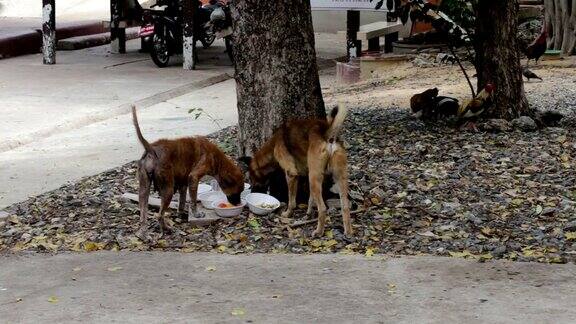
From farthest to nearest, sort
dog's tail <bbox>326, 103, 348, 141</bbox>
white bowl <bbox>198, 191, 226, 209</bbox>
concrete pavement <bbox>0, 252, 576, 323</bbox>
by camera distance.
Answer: white bowl <bbox>198, 191, 226, 209</bbox>
dog's tail <bbox>326, 103, 348, 141</bbox>
concrete pavement <bbox>0, 252, 576, 323</bbox>

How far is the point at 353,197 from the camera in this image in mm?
8016

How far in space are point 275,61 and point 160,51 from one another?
10.7 m

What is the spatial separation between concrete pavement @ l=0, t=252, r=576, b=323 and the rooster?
4.49m

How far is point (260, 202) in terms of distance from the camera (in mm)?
7746

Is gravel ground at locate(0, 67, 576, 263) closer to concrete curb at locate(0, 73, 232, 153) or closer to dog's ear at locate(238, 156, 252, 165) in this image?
dog's ear at locate(238, 156, 252, 165)

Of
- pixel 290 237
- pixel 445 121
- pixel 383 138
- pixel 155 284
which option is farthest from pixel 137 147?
pixel 155 284

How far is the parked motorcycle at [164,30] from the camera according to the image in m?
18.2

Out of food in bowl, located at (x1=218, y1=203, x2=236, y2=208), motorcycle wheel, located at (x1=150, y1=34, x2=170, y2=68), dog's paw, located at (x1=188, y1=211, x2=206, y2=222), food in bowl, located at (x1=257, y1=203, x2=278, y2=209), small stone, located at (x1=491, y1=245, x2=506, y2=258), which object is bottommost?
small stone, located at (x1=491, y1=245, x2=506, y2=258)

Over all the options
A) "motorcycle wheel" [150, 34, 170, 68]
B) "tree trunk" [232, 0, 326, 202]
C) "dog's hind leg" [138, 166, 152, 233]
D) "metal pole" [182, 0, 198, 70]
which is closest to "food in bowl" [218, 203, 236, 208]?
"tree trunk" [232, 0, 326, 202]

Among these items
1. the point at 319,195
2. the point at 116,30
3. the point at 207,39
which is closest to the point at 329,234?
the point at 319,195

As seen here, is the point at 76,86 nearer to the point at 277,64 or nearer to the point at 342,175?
the point at 277,64

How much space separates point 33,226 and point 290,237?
2.00 metres

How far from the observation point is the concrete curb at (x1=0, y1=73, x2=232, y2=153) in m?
11.5

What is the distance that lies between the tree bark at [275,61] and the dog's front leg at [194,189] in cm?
86
